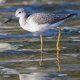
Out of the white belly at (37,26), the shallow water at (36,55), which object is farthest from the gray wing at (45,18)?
the shallow water at (36,55)

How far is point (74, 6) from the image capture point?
24047 mm

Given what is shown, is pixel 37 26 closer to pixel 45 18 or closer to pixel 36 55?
pixel 45 18

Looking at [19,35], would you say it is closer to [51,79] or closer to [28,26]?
[28,26]

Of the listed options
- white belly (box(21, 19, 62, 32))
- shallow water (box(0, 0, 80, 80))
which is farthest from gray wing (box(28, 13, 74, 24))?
shallow water (box(0, 0, 80, 80))

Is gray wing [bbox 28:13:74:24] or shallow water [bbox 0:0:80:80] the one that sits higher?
gray wing [bbox 28:13:74:24]

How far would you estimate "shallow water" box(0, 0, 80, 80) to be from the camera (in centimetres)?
1159

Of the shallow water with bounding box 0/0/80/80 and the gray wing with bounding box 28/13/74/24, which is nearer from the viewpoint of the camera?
the shallow water with bounding box 0/0/80/80

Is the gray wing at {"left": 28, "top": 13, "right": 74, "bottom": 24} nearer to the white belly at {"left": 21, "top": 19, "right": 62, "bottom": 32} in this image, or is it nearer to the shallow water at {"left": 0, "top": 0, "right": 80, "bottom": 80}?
the white belly at {"left": 21, "top": 19, "right": 62, "bottom": 32}

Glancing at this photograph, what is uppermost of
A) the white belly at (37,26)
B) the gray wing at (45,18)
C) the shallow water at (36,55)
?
the gray wing at (45,18)

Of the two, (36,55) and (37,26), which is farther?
(37,26)

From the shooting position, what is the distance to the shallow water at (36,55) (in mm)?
11594

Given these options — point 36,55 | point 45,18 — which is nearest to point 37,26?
point 45,18

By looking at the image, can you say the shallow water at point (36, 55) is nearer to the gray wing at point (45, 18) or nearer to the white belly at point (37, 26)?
the white belly at point (37, 26)

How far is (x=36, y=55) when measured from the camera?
13828mm
